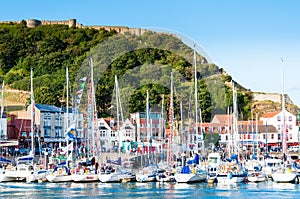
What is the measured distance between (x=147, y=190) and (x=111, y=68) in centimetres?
5292

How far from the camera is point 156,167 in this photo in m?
41.2

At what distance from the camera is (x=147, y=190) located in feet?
115

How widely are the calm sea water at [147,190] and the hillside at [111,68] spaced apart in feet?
65.9

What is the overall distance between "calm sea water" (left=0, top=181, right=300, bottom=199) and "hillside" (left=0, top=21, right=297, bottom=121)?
20.1 metres

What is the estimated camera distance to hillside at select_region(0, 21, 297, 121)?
74.4 meters

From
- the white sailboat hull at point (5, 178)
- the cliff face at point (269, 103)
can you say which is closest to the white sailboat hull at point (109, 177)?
the white sailboat hull at point (5, 178)

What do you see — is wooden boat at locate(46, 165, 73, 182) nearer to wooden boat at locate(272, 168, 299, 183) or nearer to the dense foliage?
wooden boat at locate(272, 168, 299, 183)

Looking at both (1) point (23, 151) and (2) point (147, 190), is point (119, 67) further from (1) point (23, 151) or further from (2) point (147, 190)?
(2) point (147, 190)

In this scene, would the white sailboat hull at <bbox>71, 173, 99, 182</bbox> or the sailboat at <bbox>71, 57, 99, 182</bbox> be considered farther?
the sailboat at <bbox>71, 57, 99, 182</bbox>

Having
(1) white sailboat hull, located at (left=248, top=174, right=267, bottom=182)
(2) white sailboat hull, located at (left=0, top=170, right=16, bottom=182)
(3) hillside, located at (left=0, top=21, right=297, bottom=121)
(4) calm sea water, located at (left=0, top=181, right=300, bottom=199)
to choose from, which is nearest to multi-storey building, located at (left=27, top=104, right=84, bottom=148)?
(3) hillside, located at (left=0, top=21, right=297, bottom=121)

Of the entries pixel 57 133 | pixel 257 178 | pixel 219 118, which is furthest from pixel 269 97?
pixel 257 178

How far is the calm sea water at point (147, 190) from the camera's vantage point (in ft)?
107

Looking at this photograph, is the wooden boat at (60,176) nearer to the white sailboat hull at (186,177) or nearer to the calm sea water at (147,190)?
the calm sea water at (147,190)

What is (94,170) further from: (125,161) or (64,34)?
(64,34)
